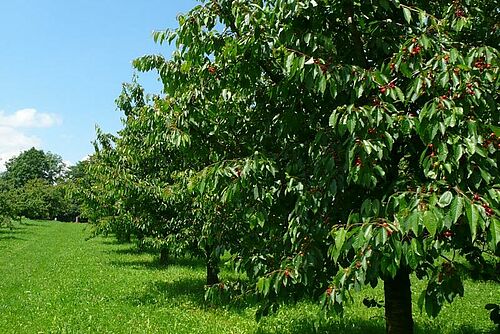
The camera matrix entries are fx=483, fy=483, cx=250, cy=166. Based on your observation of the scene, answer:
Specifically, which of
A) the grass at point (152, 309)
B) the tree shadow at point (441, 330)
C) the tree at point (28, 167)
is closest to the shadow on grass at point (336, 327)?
the grass at point (152, 309)

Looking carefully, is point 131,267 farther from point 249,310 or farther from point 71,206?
point 71,206

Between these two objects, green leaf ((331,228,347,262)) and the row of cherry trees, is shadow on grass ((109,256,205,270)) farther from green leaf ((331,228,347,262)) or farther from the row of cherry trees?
green leaf ((331,228,347,262))

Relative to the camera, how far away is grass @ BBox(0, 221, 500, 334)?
7.92m

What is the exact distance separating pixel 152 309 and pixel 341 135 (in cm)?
744

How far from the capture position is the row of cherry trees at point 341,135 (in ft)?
10.2

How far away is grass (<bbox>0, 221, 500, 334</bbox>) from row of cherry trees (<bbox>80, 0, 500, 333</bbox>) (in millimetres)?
924

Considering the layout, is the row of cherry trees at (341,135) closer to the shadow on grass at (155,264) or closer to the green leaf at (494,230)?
the green leaf at (494,230)

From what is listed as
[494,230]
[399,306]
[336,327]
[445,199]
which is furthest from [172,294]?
[494,230]

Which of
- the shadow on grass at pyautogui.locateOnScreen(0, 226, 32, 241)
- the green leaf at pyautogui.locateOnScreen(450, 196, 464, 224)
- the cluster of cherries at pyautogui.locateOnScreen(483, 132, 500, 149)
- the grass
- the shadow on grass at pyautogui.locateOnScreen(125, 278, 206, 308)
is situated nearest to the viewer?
the green leaf at pyautogui.locateOnScreen(450, 196, 464, 224)

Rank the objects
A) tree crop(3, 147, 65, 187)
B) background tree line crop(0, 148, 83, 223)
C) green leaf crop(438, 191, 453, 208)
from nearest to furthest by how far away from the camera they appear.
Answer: green leaf crop(438, 191, 453, 208), background tree line crop(0, 148, 83, 223), tree crop(3, 147, 65, 187)

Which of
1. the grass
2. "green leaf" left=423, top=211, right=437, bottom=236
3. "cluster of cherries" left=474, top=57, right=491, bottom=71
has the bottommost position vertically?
the grass

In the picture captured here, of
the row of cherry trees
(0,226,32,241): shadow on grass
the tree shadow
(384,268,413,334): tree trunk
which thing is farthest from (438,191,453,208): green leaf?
(0,226,32,241): shadow on grass

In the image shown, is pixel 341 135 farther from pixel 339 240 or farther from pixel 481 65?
pixel 481 65

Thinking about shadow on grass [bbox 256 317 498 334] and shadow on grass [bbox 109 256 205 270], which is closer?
shadow on grass [bbox 256 317 498 334]
